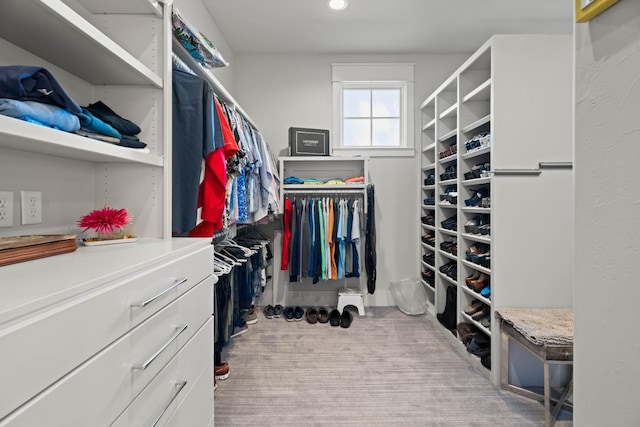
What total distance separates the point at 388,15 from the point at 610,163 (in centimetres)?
274

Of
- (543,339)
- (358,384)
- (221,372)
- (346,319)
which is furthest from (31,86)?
(346,319)

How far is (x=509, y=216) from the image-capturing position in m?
1.92

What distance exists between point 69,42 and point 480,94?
2.37 meters

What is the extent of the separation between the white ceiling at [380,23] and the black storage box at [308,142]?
92 cm

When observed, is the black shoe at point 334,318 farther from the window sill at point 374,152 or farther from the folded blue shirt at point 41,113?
the folded blue shirt at point 41,113

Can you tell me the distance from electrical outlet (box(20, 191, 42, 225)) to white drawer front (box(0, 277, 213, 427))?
0.58 m

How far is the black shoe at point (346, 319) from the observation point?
2877 mm

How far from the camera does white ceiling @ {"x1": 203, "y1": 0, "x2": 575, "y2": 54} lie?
260 cm

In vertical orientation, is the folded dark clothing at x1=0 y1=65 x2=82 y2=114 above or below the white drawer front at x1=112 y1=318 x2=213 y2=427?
above

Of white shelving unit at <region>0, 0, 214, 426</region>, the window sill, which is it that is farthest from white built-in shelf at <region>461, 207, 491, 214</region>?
white shelving unit at <region>0, 0, 214, 426</region>

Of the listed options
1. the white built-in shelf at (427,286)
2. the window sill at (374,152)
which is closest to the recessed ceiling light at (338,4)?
the window sill at (374,152)

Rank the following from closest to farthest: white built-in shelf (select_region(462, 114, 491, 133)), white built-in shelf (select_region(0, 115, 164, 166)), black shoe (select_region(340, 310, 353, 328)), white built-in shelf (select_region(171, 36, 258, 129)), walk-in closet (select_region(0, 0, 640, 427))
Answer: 1. walk-in closet (select_region(0, 0, 640, 427))
2. white built-in shelf (select_region(0, 115, 164, 166))
3. white built-in shelf (select_region(171, 36, 258, 129))
4. white built-in shelf (select_region(462, 114, 491, 133))
5. black shoe (select_region(340, 310, 353, 328))

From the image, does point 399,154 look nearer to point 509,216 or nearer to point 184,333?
point 509,216

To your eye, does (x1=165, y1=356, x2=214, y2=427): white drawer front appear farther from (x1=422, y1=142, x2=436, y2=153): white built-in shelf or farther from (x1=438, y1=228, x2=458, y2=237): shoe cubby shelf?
(x1=422, y1=142, x2=436, y2=153): white built-in shelf
